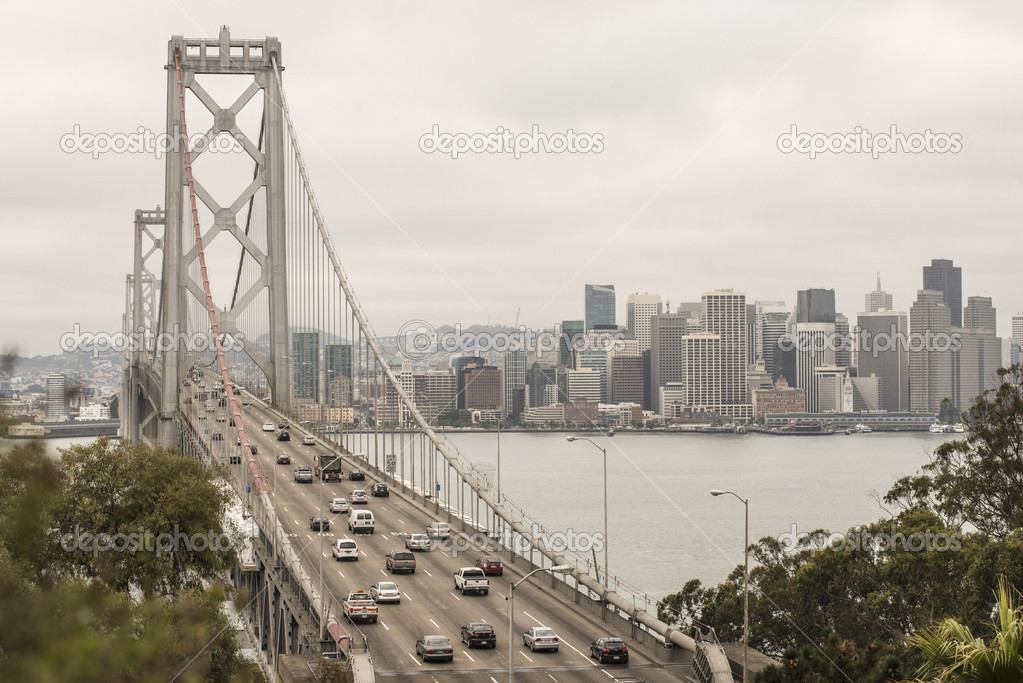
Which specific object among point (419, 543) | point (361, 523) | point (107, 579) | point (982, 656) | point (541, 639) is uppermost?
point (107, 579)

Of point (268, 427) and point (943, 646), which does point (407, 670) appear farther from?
point (268, 427)

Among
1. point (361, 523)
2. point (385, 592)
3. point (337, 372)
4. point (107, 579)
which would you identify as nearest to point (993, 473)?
point (385, 592)

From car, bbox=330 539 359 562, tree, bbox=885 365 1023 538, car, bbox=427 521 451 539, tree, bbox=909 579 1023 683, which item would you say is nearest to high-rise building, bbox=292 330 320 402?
car, bbox=427 521 451 539

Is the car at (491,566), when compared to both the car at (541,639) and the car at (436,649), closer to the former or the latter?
the car at (541,639)

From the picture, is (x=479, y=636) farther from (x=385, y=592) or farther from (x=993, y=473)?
(x=993, y=473)

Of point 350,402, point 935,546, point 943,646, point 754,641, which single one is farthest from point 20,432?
point 350,402

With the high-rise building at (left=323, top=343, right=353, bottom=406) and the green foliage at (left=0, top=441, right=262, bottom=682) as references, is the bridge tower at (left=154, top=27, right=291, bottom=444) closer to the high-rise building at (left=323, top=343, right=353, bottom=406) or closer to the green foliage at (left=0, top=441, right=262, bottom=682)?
the high-rise building at (left=323, top=343, right=353, bottom=406)

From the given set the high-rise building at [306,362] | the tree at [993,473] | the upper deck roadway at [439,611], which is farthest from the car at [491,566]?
the high-rise building at [306,362]

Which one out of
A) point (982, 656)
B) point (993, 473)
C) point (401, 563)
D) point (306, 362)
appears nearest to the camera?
point (982, 656)
